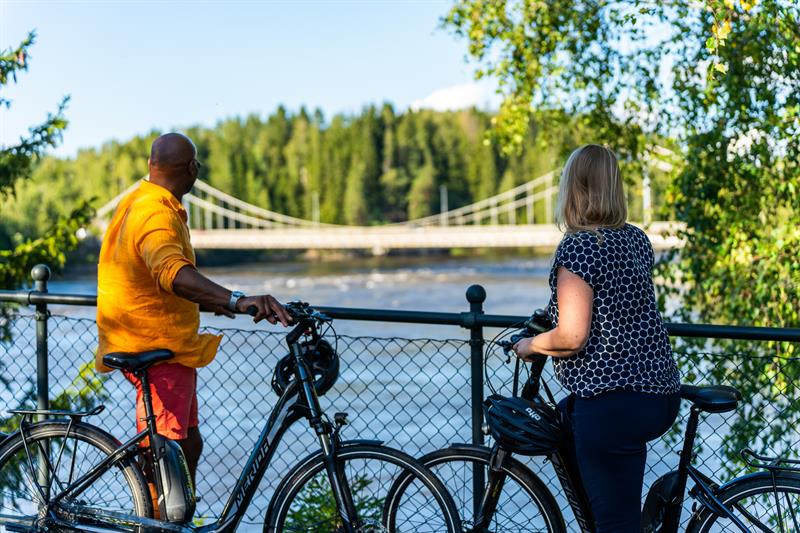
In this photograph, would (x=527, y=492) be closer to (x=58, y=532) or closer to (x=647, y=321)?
(x=647, y=321)

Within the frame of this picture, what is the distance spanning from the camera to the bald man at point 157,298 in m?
2.79

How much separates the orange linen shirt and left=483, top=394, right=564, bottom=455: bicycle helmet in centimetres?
101

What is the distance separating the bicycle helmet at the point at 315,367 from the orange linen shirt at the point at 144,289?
0.35m

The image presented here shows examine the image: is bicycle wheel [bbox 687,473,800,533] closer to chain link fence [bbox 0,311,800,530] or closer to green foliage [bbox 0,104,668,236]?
chain link fence [bbox 0,311,800,530]

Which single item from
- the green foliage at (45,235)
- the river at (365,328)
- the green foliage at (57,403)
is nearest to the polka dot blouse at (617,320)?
the green foliage at (57,403)

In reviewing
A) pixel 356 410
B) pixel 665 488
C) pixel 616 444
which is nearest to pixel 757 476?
pixel 665 488

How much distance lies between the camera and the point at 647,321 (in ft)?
7.57

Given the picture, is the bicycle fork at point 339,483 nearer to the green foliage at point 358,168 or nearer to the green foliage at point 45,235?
the green foliage at point 45,235

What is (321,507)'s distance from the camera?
9.48ft

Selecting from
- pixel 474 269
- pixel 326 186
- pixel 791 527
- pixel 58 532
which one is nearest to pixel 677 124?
pixel 791 527

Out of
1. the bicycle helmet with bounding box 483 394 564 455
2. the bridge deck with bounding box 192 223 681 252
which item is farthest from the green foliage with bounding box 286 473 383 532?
the bridge deck with bounding box 192 223 681 252

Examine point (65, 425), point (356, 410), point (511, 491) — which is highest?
point (65, 425)

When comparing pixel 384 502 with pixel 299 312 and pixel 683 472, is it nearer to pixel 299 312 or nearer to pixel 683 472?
pixel 299 312

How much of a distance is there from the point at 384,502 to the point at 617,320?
0.88 metres
